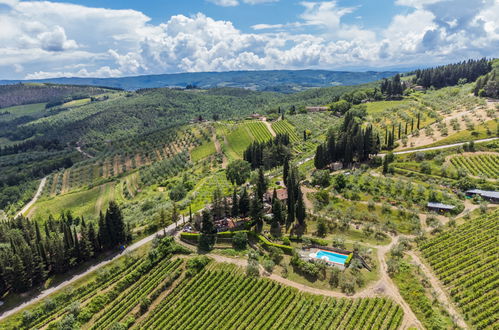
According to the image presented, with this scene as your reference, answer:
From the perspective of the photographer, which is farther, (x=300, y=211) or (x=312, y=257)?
(x=300, y=211)

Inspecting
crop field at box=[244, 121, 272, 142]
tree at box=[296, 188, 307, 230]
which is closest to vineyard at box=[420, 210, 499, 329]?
tree at box=[296, 188, 307, 230]

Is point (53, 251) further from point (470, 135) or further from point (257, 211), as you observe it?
point (470, 135)

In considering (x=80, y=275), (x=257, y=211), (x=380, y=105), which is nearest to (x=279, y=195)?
(x=257, y=211)

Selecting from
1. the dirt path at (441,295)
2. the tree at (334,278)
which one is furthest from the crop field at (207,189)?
the dirt path at (441,295)

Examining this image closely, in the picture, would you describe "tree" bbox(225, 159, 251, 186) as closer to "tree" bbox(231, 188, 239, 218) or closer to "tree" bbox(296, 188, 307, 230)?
"tree" bbox(231, 188, 239, 218)

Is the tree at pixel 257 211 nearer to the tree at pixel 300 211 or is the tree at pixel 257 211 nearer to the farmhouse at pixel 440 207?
the tree at pixel 300 211
